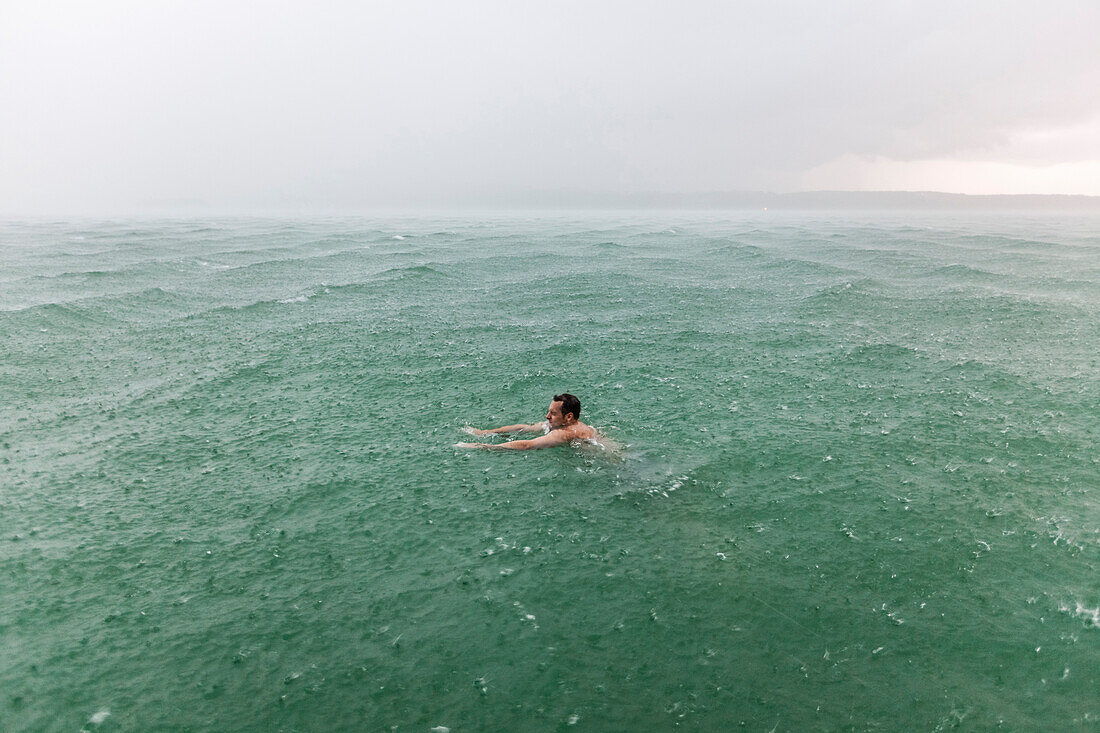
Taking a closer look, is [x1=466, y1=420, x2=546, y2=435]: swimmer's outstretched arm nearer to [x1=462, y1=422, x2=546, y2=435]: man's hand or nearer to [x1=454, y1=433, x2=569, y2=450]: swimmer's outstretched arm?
[x1=462, y1=422, x2=546, y2=435]: man's hand

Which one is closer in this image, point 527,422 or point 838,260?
point 527,422

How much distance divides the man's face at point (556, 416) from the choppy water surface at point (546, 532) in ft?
4.17

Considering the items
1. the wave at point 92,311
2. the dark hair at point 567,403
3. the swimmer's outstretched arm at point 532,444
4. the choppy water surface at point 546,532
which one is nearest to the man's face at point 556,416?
the dark hair at point 567,403

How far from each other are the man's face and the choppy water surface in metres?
1.27

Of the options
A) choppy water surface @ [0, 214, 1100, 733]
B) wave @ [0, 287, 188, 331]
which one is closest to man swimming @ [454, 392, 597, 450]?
choppy water surface @ [0, 214, 1100, 733]

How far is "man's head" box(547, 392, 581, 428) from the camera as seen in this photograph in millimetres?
18438

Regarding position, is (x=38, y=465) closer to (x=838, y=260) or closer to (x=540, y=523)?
(x=540, y=523)

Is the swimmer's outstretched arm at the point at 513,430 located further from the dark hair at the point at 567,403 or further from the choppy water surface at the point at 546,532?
the dark hair at the point at 567,403

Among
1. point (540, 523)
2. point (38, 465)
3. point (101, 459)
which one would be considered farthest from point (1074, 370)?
point (38, 465)

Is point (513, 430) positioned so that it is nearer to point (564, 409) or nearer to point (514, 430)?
point (514, 430)

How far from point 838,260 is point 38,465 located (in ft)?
252

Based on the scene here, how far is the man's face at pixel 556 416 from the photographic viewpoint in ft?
60.6

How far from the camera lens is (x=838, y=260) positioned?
72.8 meters

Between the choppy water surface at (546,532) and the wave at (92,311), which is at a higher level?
the wave at (92,311)
